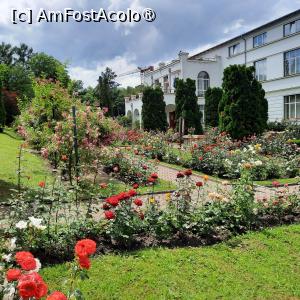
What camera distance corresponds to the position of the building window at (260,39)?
101ft

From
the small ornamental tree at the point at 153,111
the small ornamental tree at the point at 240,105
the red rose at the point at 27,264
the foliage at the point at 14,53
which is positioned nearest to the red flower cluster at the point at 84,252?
the red rose at the point at 27,264

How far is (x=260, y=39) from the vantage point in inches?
1230

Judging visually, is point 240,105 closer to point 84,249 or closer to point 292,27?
point 292,27

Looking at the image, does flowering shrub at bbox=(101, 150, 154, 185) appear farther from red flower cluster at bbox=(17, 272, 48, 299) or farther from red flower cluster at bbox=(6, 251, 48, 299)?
red flower cluster at bbox=(17, 272, 48, 299)

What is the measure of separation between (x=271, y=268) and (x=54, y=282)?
256 centimetres

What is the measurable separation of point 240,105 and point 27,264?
17093 mm

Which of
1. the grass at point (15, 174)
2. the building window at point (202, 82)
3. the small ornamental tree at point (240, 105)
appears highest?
the building window at point (202, 82)

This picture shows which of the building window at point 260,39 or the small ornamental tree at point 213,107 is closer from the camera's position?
the small ornamental tree at point 213,107

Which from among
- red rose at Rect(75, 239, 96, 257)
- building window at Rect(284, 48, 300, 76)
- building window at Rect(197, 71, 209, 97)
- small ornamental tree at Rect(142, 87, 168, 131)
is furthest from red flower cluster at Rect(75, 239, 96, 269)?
building window at Rect(197, 71, 209, 97)

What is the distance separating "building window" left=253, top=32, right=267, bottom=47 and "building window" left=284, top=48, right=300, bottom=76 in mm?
2821

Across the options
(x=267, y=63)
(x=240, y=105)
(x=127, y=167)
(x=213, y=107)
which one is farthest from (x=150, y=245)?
(x=267, y=63)

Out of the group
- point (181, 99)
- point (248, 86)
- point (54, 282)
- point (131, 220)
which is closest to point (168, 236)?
point (131, 220)

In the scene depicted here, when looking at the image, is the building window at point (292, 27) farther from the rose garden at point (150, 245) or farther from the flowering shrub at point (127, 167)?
the rose garden at point (150, 245)

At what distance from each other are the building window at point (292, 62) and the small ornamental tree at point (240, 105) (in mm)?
10545
